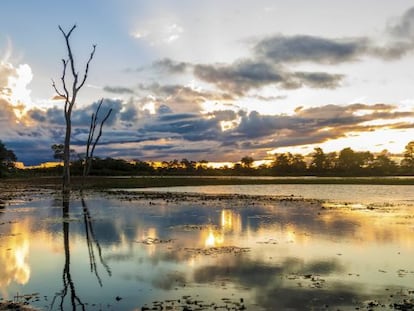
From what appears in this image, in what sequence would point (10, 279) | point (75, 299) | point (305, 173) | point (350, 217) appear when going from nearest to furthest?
point (75, 299) < point (10, 279) < point (350, 217) < point (305, 173)

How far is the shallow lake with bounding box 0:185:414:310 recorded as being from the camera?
11.0 metres

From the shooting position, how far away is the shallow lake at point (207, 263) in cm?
1102

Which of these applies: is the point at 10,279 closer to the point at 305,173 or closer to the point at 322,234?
the point at 322,234

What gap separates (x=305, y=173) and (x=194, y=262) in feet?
540

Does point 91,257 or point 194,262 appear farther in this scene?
point 91,257

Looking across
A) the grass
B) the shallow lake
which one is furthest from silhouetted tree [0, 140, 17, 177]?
the shallow lake

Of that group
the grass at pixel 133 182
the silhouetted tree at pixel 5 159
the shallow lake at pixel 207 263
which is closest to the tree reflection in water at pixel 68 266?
the shallow lake at pixel 207 263

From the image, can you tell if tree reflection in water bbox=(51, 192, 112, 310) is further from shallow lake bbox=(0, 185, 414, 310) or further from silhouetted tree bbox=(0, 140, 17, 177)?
silhouetted tree bbox=(0, 140, 17, 177)

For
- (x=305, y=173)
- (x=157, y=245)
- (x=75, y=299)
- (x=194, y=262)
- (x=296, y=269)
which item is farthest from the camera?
(x=305, y=173)

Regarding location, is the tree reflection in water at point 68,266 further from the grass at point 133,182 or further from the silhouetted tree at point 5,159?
the silhouetted tree at point 5,159

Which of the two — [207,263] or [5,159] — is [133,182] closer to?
[5,159]

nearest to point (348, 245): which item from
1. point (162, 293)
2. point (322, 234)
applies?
point (322, 234)

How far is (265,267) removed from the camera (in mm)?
14469

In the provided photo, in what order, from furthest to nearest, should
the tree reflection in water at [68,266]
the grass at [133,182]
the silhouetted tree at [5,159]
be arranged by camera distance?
the silhouetted tree at [5,159]
the grass at [133,182]
the tree reflection in water at [68,266]
